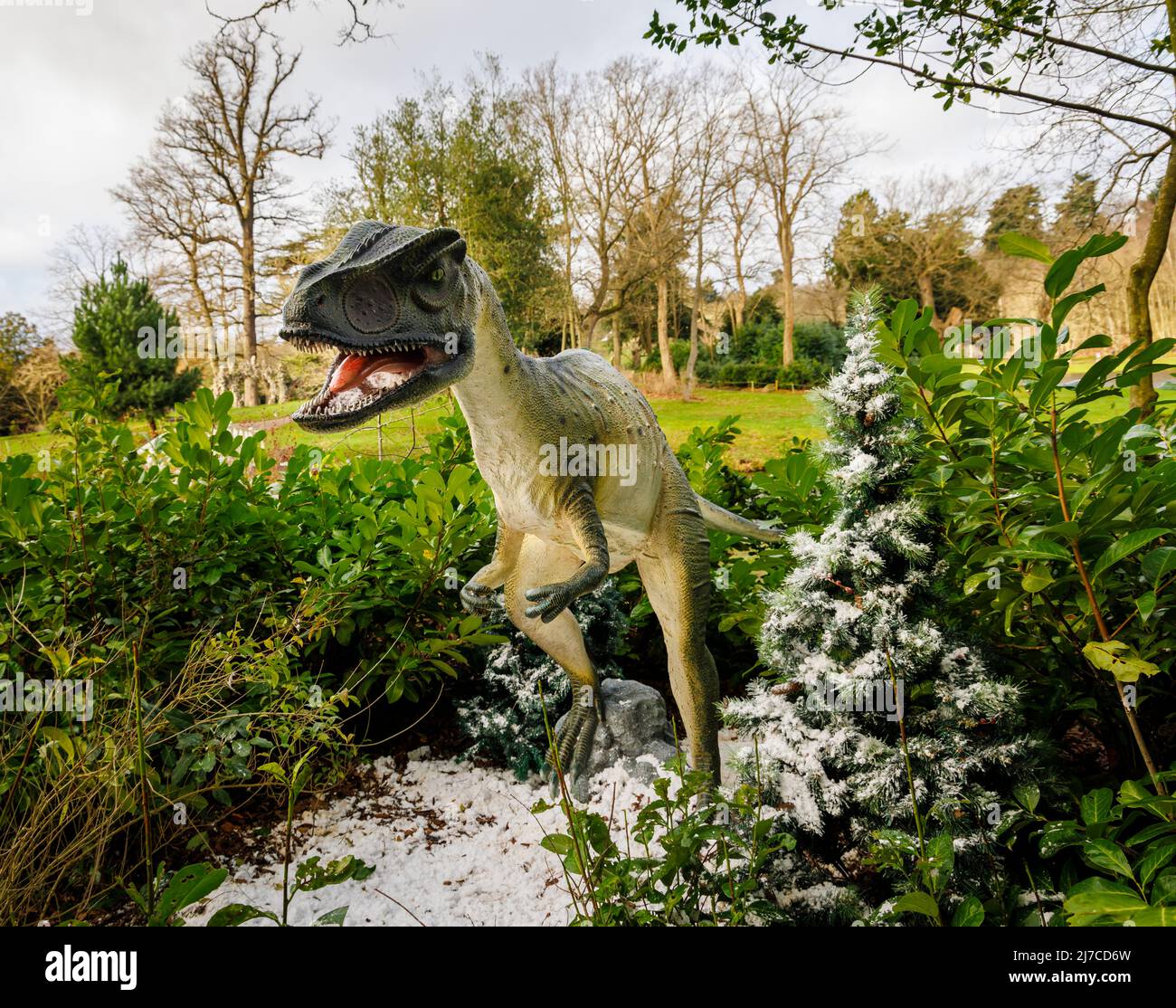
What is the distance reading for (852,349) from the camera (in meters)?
1.91

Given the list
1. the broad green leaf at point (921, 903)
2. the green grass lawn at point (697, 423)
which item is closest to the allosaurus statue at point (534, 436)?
the broad green leaf at point (921, 903)

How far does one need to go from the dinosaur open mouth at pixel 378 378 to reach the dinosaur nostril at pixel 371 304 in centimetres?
5

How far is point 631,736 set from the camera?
284 cm

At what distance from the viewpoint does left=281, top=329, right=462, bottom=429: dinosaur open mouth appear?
156 centimetres

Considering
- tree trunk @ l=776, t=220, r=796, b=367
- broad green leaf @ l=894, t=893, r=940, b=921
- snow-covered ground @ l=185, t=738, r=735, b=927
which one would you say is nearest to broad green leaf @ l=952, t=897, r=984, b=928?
broad green leaf @ l=894, t=893, r=940, b=921

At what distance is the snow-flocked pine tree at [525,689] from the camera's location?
9.52 ft

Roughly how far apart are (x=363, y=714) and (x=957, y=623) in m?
2.53

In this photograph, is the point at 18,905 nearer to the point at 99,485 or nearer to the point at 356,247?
the point at 99,485

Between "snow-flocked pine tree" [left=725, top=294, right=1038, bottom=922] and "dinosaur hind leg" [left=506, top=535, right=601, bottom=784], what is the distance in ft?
2.58

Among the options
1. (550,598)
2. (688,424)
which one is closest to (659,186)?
(688,424)

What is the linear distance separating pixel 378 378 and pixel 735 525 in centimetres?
159

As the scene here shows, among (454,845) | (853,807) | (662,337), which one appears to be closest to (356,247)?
(853,807)

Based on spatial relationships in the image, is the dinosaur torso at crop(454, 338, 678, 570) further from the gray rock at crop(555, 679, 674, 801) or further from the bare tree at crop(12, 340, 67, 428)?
the bare tree at crop(12, 340, 67, 428)

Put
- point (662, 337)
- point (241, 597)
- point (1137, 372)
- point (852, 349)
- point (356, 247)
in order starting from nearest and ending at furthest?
point (1137, 372)
point (356, 247)
point (852, 349)
point (241, 597)
point (662, 337)
